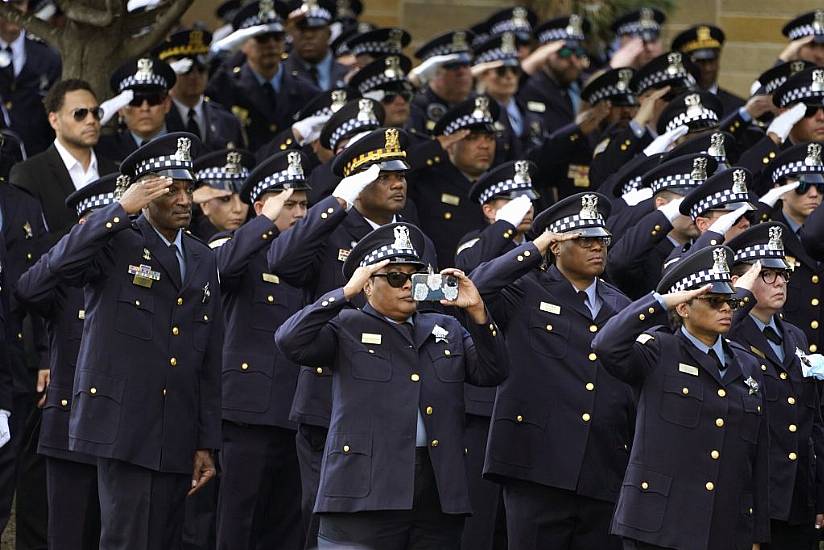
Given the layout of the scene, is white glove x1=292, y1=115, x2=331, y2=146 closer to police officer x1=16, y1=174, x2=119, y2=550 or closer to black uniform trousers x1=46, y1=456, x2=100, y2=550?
police officer x1=16, y1=174, x2=119, y2=550

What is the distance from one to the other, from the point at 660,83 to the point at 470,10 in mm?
6013

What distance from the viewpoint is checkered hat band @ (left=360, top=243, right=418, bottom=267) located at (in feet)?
31.4

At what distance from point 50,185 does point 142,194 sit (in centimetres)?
244

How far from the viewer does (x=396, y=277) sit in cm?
962

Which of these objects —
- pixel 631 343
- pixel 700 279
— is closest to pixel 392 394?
pixel 631 343

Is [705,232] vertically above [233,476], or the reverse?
[705,232]

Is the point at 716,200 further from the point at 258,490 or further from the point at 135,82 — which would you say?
the point at 135,82

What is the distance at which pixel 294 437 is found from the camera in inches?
449

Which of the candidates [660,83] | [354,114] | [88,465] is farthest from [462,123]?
[88,465]

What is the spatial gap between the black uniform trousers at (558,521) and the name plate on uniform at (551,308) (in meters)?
0.88

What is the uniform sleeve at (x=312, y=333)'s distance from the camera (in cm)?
952

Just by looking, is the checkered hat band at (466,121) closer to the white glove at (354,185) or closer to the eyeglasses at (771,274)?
the white glove at (354,185)

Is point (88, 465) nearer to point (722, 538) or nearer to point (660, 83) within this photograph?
point (722, 538)

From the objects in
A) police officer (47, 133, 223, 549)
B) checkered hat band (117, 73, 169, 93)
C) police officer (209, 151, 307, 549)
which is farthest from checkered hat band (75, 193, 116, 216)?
checkered hat band (117, 73, 169, 93)
